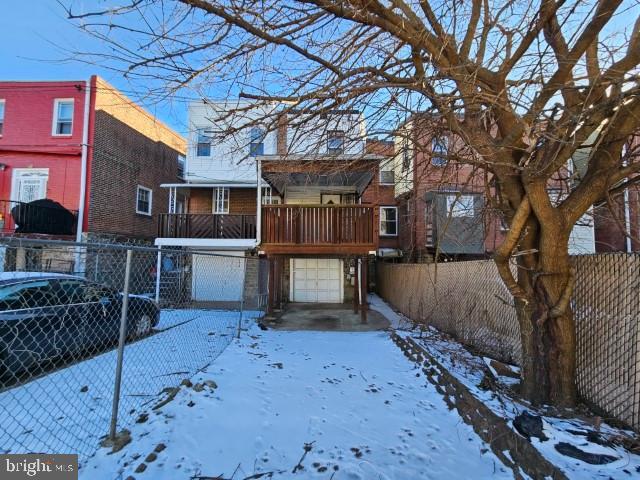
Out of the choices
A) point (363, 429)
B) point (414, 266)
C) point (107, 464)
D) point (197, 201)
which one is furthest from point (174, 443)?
point (197, 201)

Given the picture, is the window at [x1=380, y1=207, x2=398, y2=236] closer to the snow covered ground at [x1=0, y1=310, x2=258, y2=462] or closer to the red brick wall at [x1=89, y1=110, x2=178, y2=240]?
the red brick wall at [x1=89, y1=110, x2=178, y2=240]

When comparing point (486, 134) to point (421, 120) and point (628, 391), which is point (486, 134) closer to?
point (421, 120)

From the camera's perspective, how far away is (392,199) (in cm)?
1778

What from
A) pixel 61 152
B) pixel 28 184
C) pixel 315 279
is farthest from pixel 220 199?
pixel 28 184

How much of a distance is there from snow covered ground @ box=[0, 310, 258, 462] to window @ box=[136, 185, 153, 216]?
36.1 ft

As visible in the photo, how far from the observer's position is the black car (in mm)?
4109

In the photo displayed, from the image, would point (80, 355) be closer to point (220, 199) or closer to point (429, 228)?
point (220, 199)

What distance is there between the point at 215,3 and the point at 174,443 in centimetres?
436

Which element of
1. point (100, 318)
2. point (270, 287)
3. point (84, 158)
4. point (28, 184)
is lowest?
point (100, 318)

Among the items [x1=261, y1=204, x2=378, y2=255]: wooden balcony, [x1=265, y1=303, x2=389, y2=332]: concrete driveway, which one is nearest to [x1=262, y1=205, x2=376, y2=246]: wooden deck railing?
[x1=261, y1=204, x2=378, y2=255]: wooden balcony

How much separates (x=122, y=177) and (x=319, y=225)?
1003 centimetres

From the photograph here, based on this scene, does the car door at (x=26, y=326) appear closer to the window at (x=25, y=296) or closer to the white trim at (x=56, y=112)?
the window at (x=25, y=296)

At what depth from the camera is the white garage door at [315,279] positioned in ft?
45.9

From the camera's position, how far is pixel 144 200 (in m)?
16.4
